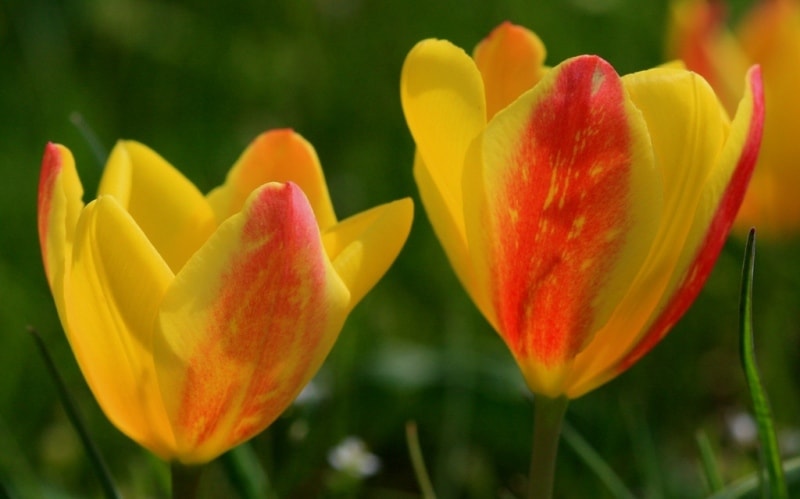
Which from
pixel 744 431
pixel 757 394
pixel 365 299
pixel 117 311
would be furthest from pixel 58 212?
pixel 365 299

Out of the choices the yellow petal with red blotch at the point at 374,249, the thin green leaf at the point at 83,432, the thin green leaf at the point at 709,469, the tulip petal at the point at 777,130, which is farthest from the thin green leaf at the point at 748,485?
the tulip petal at the point at 777,130

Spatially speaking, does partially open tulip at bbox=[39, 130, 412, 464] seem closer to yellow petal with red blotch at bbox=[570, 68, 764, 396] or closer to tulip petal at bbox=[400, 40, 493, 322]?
tulip petal at bbox=[400, 40, 493, 322]

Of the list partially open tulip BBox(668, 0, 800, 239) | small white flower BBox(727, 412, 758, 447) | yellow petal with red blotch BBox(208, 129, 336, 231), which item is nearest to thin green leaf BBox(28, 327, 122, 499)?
yellow petal with red blotch BBox(208, 129, 336, 231)

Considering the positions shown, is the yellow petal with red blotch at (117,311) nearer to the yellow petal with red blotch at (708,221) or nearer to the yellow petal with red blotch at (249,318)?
the yellow petal with red blotch at (249,318)

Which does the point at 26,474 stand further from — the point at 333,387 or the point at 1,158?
the point at 1,158

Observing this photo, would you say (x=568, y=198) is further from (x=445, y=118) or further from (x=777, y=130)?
(x=777, y=130)

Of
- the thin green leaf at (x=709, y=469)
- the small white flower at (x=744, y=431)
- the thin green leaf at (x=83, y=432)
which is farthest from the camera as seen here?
the small white flower at (x=744, y=431)

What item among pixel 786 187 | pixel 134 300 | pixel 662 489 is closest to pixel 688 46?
pixel 786 187

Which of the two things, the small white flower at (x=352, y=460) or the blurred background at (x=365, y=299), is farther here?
the blurred background at (x=365, y=299)

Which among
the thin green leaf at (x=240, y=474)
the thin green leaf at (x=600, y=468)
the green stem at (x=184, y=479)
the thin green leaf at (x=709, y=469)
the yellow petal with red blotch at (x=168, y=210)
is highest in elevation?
the yellow petal with red blotch at (x=168, y=210)
